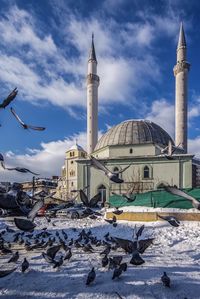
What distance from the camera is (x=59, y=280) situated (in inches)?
280

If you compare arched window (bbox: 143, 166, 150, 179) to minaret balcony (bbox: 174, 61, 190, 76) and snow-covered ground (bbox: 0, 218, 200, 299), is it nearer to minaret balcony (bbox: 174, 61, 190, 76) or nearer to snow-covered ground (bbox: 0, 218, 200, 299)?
minaret balcony (bbox: 174, 61, 190, 76)

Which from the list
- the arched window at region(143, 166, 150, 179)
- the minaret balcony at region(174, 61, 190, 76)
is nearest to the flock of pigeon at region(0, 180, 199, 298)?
the arched window at region(143, 166, 150, 179)

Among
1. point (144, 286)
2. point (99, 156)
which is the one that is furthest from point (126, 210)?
point (99, 156)

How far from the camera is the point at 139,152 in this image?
137 ft

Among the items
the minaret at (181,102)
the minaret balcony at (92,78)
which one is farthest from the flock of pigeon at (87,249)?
the minaret balcony at (92,78)

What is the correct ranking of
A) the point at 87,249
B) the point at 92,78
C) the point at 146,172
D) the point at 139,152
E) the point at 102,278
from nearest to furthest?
1. the point at 102,278
2. the point at 87,249
3. the point at 146,172
4. the point at 139,152
5. the point at 92,78

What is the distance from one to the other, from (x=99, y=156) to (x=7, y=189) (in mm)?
38297

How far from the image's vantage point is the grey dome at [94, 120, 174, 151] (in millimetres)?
42688

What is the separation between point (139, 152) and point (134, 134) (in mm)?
3156

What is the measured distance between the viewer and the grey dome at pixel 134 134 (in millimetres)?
42688

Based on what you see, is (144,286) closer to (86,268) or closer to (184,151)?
(86,268)

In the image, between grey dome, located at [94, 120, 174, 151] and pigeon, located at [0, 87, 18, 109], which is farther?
grey dome, located at [94, 120, 174, 151]

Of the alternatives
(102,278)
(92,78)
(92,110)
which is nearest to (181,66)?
(92,78)

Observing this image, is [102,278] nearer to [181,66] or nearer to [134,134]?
[134,134]
